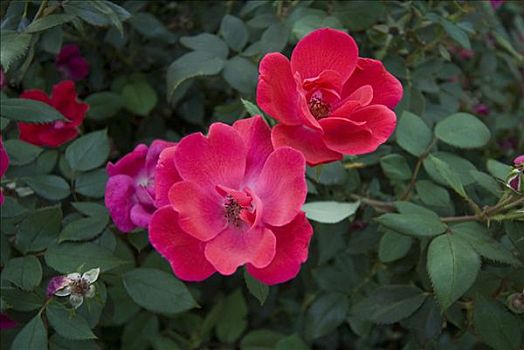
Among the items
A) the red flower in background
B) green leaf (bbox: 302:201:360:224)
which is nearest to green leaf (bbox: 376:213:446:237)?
green leaf (bbox: 302:201:360:224)

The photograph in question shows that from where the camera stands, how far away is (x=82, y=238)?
1100 mm

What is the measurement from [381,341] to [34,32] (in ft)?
4.44

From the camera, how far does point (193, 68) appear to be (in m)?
1.32

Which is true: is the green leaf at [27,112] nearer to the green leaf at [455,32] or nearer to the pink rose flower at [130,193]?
the pink rose flower at [130,193]

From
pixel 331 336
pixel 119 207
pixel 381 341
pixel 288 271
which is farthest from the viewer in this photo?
pixel 381 341

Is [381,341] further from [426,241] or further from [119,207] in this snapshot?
[119,207]

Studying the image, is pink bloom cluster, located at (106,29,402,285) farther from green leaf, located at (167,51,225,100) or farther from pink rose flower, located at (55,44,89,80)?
pink rose flower, located at (55,44,89,80)

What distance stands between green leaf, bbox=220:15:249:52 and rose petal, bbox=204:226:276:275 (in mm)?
573

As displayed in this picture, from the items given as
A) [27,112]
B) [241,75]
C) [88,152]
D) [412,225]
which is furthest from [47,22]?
[412,225]

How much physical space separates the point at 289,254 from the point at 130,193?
32cm

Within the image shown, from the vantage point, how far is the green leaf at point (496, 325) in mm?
1036

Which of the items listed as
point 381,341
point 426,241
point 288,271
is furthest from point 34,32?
point 381,341

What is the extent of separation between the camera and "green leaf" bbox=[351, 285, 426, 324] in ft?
3.83

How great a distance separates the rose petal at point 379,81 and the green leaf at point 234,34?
47cm
